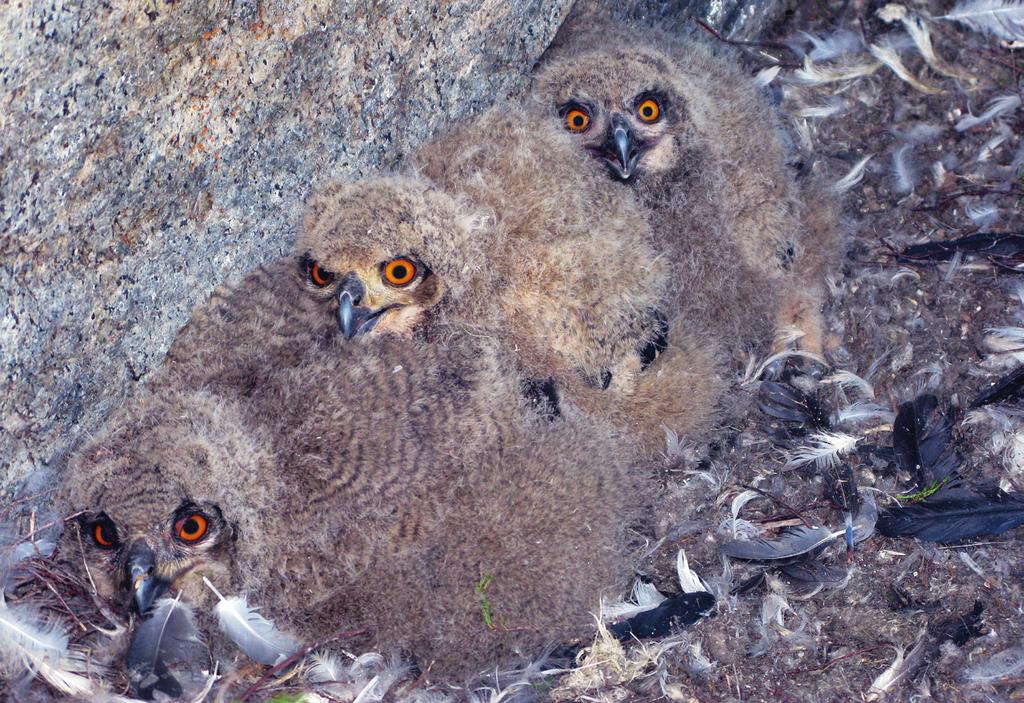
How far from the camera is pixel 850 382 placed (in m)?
4.06

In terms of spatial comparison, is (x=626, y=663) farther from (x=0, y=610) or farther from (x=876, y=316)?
(x=0, y=610)

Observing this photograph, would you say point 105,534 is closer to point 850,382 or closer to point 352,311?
point 352,311

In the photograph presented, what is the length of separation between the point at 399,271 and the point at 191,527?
116 cm

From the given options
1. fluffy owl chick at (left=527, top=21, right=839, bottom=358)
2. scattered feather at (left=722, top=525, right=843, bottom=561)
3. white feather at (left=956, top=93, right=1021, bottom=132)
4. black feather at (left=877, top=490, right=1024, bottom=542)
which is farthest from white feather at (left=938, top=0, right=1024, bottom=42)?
scattered feather at (left=722, top=525, right=843, bottom=561)

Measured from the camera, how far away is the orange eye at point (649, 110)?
381 centimetres

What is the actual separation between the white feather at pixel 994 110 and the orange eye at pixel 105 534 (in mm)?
4155

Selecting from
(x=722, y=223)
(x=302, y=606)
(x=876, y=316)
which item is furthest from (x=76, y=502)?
(x=876, y=316)

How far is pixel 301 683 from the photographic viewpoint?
3.27m

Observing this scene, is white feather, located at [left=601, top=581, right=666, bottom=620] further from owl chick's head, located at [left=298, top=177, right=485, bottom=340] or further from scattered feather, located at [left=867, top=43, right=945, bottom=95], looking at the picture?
scattered feather, located at [left=867, top=43, right=945, bottom=95]

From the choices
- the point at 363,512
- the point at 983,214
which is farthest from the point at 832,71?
the point at 363,512

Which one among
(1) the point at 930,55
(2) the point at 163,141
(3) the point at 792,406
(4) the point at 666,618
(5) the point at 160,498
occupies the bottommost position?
(4) the point at 666,618

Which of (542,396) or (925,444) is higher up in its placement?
(542,396)

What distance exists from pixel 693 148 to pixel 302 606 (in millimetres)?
2374

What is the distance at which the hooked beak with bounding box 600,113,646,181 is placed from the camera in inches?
147
